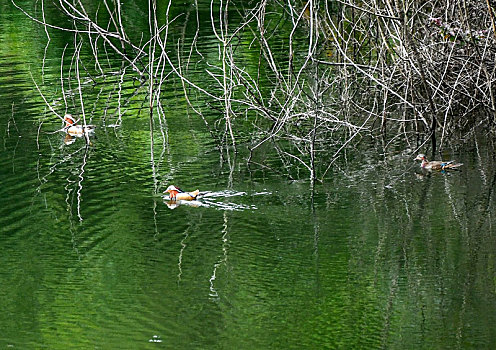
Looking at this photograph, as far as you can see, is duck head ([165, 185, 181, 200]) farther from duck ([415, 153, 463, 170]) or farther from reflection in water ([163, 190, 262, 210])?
duck ([415, 153, 463, 170])

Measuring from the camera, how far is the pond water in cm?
496

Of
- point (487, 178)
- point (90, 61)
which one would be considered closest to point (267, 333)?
point (487, 178)

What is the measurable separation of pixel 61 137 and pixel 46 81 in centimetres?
288

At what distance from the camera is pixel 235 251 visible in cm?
610

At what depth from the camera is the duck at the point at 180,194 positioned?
275 inches

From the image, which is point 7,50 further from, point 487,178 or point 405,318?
point 405,318

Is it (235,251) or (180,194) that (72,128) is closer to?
(180,194)

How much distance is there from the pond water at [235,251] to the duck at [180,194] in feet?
0.35

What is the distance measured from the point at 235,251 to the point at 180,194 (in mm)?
1051

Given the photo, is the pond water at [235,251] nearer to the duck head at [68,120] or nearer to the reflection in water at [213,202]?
the reflection in water at [213,202]

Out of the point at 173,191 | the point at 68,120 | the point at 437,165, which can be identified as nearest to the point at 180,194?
the point at 173,191

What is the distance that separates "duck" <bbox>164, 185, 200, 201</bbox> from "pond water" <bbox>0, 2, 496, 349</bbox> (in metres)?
0.11

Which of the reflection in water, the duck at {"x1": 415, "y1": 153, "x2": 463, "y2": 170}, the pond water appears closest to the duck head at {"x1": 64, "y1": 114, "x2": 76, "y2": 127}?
the pond water

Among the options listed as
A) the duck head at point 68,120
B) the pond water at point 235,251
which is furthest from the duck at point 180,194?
the duck head at point 68,120
